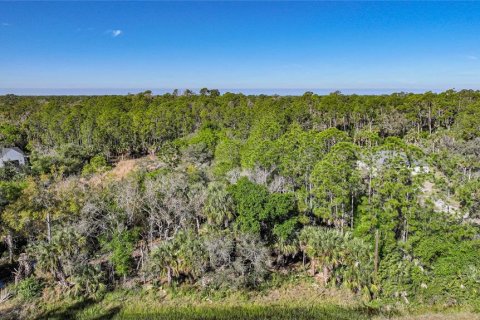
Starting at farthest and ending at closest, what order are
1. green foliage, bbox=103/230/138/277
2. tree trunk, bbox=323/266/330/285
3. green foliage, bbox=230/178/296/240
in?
green foliage, bbox=230/178/296/240 < tree trunk, bbox=323/266/330/285 < green foliage, bbox=103/230/138/277

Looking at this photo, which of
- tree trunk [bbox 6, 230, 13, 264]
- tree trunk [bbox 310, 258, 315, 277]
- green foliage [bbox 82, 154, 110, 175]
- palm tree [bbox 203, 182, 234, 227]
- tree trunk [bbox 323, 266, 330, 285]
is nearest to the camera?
tree trunk [bbox 323, 266, 330, 285]

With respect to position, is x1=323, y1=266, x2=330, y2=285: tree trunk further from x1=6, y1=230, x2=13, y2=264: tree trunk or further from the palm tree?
x1=6, y1=230, x2=13, y2=264: tree trunk

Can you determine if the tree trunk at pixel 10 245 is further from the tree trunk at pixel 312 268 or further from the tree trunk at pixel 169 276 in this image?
the tree trunk at pixel 312 268

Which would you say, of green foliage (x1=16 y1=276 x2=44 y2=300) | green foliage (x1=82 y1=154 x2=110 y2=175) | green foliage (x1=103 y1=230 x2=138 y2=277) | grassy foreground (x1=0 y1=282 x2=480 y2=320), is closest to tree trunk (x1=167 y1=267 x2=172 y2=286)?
grassy foreground (x1=0 y1=282 x2=480 y2=320)

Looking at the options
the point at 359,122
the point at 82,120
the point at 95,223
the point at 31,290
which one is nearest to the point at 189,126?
the point at 82,120

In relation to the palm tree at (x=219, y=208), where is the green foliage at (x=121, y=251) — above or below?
below

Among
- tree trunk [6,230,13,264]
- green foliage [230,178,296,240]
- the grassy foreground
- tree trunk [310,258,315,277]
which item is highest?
green foliage [230,178,296,240]

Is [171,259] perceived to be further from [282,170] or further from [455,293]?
[455,293]

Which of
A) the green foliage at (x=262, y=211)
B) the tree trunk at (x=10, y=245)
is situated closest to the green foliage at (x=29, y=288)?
the tree trunk at (x=10, y=245)
